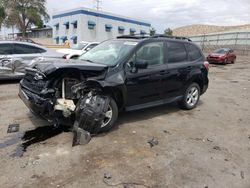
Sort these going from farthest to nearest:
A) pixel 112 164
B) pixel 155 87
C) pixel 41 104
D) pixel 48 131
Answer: pixel 155 87 → pixel 48 131 → pixel 41 104 → pixel 112 164

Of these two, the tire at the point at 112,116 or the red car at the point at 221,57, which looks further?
the red car at the point at 221,57

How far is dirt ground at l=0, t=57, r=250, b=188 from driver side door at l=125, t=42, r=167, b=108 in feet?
1.67

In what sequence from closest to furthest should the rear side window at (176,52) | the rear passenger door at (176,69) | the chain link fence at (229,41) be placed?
1. the rear passenger door at (176,69)
2. the rear side window at (176,52)
3. the chain link fence at (229,41)

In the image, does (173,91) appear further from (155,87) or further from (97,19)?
(97,19)

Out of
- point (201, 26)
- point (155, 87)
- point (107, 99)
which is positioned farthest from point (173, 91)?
point (201, 26)

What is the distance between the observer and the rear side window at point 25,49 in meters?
10.1

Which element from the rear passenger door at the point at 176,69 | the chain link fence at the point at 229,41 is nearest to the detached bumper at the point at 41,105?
the rear passenger door at the point at 176,69

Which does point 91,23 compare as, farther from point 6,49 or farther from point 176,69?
point 176,69

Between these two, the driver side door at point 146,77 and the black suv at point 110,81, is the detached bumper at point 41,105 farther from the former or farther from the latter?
the driver side door at point 146,77

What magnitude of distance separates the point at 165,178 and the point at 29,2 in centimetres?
5621

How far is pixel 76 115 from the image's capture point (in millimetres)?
5059

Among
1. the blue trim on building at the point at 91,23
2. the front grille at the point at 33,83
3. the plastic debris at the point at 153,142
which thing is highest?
the blue trim on building at the point at 91,23

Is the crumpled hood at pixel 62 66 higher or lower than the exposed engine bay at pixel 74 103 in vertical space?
higher

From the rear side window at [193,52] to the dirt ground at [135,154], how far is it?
1.61 m
